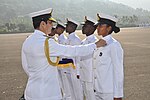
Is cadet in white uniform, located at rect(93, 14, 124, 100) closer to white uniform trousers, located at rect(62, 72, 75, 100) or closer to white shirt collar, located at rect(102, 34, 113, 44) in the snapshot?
white shirt collar, located at rect(102, 34, 113, 44)

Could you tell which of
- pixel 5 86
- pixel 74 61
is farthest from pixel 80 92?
pixel 5 86

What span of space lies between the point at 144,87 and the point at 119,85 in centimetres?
476

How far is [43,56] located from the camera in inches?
123

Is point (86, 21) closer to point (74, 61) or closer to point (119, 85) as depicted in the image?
point (74, 61)

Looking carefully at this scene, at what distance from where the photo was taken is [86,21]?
19.2ft

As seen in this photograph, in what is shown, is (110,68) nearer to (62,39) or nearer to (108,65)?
(108,65)

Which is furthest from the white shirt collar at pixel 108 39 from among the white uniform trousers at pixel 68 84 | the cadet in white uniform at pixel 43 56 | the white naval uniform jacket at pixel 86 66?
the white uniform trousers at pixel 68 84

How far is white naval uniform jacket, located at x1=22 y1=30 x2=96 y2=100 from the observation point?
3.11m

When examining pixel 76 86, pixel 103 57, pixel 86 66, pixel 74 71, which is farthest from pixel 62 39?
pixel 103 57

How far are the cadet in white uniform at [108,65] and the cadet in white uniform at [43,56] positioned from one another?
627mm

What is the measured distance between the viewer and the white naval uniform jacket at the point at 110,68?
12.5 feet

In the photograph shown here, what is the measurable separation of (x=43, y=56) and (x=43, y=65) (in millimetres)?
104

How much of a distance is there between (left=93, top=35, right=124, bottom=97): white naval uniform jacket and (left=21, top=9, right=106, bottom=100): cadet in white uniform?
0.62 m

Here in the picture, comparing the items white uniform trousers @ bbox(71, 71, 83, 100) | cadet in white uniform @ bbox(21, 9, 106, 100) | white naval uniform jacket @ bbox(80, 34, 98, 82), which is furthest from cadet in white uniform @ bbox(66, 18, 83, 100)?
cadet in white uniform @ bbox(21, 9, 106, 100)
